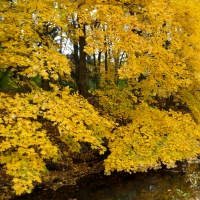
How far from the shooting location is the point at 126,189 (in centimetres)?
1041

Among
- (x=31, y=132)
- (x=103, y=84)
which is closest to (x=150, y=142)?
(x=103, y=84)

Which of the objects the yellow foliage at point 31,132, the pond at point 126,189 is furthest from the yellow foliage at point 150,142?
the yellow foliage at point 31,132

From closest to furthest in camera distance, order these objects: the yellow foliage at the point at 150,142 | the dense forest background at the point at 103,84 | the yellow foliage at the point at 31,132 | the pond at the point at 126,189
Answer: the yellow foliage at the point at 31,132 < the dense forest background at the point at 103,84 < the pond at the point at 126,189 < the yellow foliage at the point at 150,142

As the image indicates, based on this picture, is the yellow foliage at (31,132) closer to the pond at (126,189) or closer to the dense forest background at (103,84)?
the dense forest background at (103,84)

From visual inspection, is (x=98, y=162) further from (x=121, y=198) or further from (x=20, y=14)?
(x=20, y=14)

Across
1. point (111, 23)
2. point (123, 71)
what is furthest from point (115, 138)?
point (111, 23)

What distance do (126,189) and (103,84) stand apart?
5098 mm

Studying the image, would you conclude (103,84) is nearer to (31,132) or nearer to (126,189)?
(126,189)

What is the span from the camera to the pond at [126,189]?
31.3ft

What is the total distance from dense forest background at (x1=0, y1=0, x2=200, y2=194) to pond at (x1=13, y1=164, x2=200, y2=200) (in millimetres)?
837

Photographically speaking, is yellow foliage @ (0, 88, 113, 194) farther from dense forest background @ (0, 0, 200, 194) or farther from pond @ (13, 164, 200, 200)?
pond @ (13, 164, 200, 200)

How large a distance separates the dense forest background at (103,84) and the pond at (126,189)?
0.84 meters

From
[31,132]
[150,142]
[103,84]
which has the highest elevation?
[103,84]

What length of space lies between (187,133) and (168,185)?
220 centimetres
